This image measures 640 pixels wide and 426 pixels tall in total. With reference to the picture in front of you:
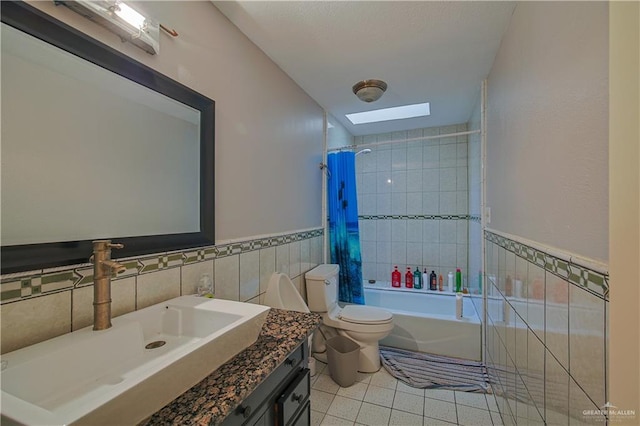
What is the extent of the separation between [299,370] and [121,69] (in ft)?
4.35

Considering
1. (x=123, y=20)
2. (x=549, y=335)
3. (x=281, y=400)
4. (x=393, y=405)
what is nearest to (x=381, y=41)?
(x=123, y=20)

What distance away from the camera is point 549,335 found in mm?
934

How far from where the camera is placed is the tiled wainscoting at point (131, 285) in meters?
0.69

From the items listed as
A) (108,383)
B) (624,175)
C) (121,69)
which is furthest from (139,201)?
(624,175)

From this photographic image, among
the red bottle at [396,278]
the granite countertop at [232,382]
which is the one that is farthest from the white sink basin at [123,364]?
the red bottle at [396,278]

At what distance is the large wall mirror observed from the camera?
0.71 metres

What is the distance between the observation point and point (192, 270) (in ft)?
3.89

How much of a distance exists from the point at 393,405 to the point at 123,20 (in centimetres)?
244

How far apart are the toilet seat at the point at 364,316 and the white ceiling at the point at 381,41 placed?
188 centimetres

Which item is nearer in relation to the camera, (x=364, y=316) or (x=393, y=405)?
(x=393, y=405)

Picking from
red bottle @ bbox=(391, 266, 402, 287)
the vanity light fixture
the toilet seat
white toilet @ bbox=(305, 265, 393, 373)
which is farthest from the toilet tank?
the vanity light fixture

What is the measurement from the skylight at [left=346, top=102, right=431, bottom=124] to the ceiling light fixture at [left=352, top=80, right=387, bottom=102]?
28.4 inches

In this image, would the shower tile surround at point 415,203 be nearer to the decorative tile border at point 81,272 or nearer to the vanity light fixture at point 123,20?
the decorative tile border at point 81,272

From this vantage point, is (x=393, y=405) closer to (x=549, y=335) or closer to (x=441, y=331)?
(x=441, y=331)
